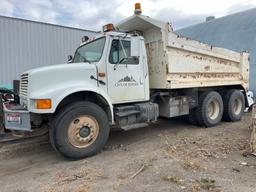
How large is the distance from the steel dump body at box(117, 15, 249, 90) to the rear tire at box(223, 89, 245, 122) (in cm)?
71

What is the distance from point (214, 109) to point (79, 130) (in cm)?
446

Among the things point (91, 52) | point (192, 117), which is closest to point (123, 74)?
point (91, 52)

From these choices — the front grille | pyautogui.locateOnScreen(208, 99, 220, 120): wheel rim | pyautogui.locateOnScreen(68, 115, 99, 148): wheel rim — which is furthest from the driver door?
pyautogui.locateOnScreen(208, 99, 220, 120): wheel rim

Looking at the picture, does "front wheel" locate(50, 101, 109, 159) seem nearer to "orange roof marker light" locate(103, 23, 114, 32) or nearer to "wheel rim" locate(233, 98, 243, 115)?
"orange roof marker light" locate(103, 23, 114, 32)

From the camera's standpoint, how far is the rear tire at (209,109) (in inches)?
281

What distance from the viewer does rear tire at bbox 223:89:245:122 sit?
7.84 meters

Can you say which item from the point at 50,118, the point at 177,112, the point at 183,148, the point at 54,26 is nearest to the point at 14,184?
the point at 50,118

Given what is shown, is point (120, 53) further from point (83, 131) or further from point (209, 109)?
point (209, 109)

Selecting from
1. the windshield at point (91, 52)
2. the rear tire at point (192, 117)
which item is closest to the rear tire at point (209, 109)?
the rear tire at point (192, 117)

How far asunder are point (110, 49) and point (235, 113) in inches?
193

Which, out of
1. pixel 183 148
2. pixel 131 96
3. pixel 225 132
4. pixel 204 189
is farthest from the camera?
pixel 225 132

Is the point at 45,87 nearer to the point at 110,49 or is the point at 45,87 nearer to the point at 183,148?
the point at 110,49

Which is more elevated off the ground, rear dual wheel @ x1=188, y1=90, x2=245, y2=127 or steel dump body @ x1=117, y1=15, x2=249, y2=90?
steel dump body @ x1=117, y1=15, x2=249, y2=90

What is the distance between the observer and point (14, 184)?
379cm
